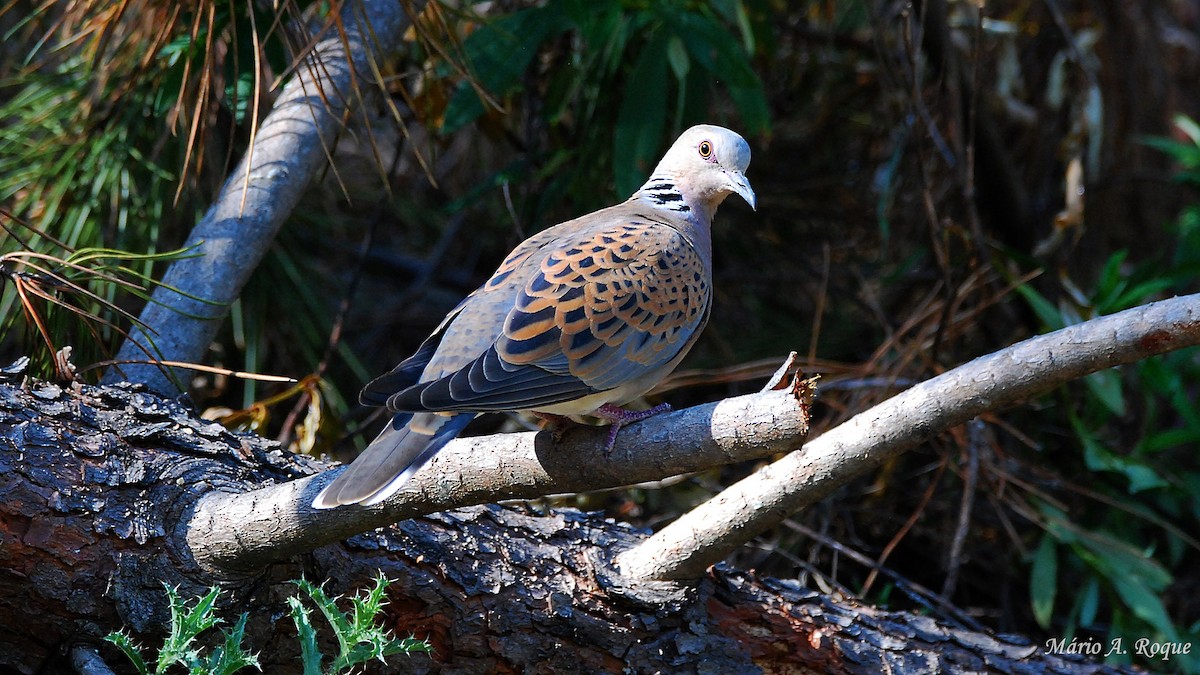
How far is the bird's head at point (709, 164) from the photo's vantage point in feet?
8.46

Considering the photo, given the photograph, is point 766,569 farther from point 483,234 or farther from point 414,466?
point 483,234

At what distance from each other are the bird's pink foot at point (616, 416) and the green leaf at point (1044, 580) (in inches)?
69.6

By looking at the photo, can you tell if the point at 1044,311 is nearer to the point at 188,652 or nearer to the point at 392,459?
the point at 392,459

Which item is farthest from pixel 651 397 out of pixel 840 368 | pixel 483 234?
pixel 483 234

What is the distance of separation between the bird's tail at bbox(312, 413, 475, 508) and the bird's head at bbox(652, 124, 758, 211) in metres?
1.03

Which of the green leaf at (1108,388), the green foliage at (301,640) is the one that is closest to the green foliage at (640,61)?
the green leaf at (1108,388)

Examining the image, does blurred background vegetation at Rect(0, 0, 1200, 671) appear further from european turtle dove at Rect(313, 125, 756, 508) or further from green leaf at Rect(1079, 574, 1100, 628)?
european turtle dove at Rect(313, 125, 756, 508)

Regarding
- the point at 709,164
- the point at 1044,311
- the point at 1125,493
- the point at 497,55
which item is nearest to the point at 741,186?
the point at 709,164

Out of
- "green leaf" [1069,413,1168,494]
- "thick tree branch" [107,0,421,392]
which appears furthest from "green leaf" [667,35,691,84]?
"green leaf" [1069,413,1168,494]

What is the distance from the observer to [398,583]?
2.02 m

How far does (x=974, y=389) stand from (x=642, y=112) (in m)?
1.70

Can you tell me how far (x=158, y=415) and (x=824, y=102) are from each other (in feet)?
11.0

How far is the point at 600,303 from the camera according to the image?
7.04 ft

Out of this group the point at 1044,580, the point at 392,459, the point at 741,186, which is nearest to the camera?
the point at 392,459
